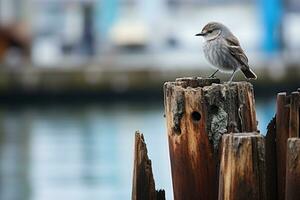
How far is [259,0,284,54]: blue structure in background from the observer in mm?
49156

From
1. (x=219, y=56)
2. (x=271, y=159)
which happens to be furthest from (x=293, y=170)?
(x=219, y=56)

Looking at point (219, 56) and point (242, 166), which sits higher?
point (219, 56)

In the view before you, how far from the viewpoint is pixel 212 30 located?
390 inches

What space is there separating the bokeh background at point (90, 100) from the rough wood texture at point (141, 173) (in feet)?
43.0

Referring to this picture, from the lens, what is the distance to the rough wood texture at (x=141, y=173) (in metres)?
7.81

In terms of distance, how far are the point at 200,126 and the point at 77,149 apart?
83.2ft

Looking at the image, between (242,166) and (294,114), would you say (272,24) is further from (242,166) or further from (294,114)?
(242,166)

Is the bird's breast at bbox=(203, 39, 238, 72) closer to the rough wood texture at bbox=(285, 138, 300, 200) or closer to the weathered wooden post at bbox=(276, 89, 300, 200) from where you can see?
the weathered wooden post at bbox=(276, 89, 300, 200)

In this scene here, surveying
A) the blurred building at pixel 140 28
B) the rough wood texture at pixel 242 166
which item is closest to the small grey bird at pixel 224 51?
the rough wood texture at pixel 242 166

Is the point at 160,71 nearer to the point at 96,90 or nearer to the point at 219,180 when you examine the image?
the point at 96,90

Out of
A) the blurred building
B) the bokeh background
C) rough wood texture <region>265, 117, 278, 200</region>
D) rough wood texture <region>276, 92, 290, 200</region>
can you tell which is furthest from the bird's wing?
the blurred building

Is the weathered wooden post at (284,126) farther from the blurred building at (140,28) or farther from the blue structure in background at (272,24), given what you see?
the blue structure in background at (272,24)

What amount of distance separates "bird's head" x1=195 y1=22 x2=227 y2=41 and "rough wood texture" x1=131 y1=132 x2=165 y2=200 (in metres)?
2.18

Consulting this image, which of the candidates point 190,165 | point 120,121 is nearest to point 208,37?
point 190,165
